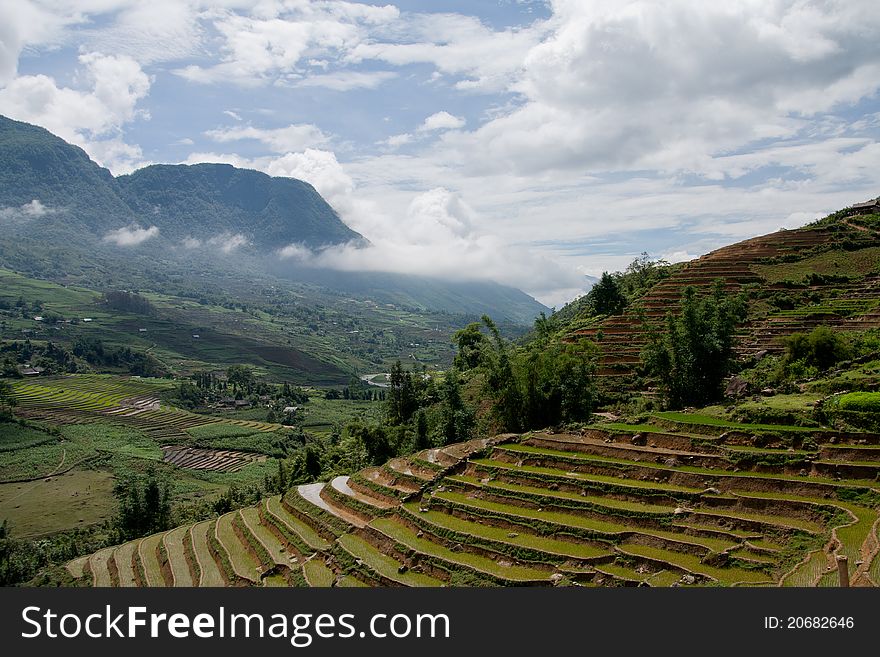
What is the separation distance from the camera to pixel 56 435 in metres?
88.9

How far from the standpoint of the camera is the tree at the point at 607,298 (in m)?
63.1

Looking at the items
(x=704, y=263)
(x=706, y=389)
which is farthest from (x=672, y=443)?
(x=704, y=263)

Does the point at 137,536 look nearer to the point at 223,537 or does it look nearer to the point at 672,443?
the point at 223,537

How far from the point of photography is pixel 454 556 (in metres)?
24.6

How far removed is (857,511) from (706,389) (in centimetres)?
1837

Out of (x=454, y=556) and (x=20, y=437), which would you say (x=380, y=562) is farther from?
(x=20, y=437)

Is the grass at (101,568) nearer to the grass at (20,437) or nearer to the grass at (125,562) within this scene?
the grass at (125,562)

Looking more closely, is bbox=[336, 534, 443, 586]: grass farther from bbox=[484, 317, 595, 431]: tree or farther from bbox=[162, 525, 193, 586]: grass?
bbox=[484, 317, 595, 431]: tree

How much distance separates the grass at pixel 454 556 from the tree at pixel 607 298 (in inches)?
1574

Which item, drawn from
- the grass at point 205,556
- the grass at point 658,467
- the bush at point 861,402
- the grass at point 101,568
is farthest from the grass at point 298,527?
the bush at point 861,402

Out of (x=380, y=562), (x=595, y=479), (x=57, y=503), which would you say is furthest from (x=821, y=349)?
(x=57, y=503)

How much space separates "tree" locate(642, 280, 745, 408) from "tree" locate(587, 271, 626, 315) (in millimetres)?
22079

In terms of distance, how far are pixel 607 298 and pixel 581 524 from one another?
42.4m

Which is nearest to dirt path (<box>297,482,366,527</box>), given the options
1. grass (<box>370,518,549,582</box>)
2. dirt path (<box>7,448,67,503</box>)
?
grass (<box>370,518,549,582</box>)
